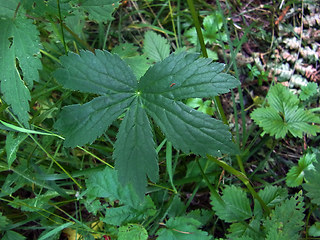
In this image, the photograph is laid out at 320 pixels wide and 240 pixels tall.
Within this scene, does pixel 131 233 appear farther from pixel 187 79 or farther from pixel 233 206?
pixel 187 79

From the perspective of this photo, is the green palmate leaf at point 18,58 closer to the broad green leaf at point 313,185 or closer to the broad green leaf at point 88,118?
the broad green leaf at point 88,118

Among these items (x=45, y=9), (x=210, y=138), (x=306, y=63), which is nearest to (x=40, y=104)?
(x=45, y=9)

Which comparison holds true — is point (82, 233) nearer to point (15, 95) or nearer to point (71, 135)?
point (71, 135)

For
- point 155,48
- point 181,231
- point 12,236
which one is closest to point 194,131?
point 181,231

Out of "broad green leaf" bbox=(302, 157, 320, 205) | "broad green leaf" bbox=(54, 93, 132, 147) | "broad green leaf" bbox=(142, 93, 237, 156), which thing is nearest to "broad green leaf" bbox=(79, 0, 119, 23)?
"broad green leaf" bbox=(54, 93, 132, 147)

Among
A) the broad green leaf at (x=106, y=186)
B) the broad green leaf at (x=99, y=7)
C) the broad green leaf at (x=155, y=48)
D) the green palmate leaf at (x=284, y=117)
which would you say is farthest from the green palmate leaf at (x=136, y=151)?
the green palmate leaf at (x=284, y=117)
